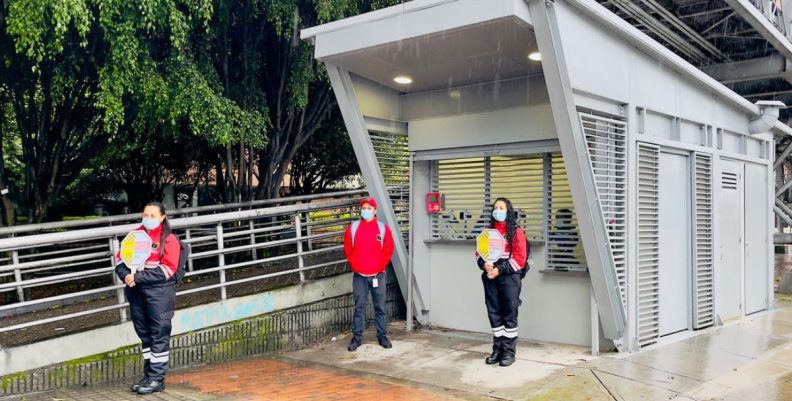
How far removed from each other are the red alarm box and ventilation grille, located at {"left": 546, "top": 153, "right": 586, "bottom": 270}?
1485 mm

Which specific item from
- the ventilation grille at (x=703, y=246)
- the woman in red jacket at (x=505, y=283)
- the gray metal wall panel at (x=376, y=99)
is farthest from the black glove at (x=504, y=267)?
the ventilation grille at (x=703, y=246)

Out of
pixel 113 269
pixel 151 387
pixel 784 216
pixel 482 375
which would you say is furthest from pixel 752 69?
pixel 151 387

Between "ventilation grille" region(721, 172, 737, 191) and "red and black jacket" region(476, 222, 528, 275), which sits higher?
"ventilation grille" region(721, 172, 737, 191)

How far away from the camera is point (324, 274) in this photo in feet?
28.5

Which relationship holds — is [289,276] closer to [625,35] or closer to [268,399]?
[268,399]

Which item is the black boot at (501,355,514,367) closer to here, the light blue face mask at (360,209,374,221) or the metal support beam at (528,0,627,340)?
the metal support beam at (528,0,627,340)

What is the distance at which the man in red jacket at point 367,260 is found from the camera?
7629mm

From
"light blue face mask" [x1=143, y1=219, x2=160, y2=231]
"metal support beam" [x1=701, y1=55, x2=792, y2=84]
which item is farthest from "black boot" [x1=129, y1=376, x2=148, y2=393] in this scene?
"metal support beam" [x1=701, y1=55, x2=792, y2=84]

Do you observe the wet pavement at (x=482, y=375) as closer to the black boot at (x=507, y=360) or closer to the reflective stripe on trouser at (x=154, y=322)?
the black boot at (x=507, y=360)

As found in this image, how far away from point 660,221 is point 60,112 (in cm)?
990

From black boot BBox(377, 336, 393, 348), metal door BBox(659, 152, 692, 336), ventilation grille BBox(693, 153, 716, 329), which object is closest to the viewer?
black boot BBox(377, 336, 393, 348)

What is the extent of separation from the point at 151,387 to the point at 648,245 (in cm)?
591

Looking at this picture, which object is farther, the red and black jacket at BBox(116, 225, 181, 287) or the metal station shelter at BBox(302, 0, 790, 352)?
the metal station shelter at BBox(302, 0, 790, 352)

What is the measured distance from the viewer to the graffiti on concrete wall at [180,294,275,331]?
6855 millimetres
